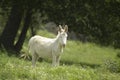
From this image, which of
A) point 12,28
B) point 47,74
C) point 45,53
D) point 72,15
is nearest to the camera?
point 47,74

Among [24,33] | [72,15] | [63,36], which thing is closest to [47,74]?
[63,36]

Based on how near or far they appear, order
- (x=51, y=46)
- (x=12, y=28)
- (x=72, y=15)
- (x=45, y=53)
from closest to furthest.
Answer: (x=51, y=46), (x=45, y=53), (x=72, y=15), (x=12, y=28)

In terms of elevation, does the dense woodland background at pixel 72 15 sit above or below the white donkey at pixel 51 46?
above

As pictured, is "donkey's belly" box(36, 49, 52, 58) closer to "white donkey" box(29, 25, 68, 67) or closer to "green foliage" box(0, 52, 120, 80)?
"white donkey" box(29, 25, 68, 67)

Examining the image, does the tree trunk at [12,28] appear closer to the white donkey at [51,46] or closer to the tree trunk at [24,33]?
the tree trunk at [24,33]

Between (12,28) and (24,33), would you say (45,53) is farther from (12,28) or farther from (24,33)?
(24,33)

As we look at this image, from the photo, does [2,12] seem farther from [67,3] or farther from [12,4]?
[67,3]

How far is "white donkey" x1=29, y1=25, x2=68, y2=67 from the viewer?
16.9 metres

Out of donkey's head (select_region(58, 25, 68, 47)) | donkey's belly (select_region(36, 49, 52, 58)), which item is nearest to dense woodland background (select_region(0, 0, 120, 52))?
donkey's belly (select_region(36, 49, 52, 58))

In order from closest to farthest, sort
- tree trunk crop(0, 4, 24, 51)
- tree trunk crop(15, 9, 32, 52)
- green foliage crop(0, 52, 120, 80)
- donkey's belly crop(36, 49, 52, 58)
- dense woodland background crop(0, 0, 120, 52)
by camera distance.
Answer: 1. green foliage crop(0, 52, 120, 80)
2. donkey's belly crop(36, 49, 52, 58)
3. dense woodland background crop(0, 0, 120, 52)
4. tree trunk crop(0, 4, 24, 51)
5. tree trunk crop(15, 9, 32, 52)

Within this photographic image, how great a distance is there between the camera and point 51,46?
1755 centimetres

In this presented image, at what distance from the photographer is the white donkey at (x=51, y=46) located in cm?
1686

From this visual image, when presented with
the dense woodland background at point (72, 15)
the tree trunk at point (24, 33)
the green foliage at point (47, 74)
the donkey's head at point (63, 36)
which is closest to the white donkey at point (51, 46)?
the donkey's head at point (63, 36)

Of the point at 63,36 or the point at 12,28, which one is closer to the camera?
the point at 63,36
